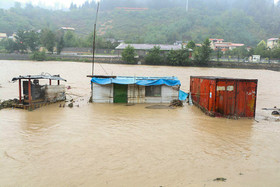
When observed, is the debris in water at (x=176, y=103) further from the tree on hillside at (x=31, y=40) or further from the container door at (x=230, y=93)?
the tree on hillside at (x=31, y=40)

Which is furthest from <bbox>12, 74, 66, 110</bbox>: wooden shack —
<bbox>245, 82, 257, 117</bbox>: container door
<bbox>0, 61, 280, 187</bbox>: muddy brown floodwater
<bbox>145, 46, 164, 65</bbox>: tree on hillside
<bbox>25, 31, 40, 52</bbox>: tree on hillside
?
<bbox>25, 31, 40, 52</bbox>: tree on hillside

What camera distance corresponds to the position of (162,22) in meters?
151

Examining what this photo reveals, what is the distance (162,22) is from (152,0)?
182 ft

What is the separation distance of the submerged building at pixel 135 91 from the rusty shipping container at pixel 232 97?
3.21 meters

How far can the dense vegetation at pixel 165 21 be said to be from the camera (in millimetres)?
119250

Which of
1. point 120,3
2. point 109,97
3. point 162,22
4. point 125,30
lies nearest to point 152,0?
point 120,3

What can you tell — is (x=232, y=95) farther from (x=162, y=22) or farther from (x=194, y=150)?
(x=162, y=22)

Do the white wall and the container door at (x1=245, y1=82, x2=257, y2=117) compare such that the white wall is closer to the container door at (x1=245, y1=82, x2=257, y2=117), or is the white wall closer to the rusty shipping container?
the rusty shipping container

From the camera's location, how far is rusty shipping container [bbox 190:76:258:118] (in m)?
11.4

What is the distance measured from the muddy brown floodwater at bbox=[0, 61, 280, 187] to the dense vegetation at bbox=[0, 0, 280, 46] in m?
92.0

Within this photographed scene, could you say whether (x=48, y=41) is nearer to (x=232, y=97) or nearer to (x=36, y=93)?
(x=36, y=93)

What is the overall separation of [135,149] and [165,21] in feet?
502

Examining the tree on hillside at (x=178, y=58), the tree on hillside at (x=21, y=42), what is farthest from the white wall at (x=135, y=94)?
the tree on hillside at (x=21, y=42)

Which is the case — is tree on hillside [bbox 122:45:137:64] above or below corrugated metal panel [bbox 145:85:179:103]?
above
